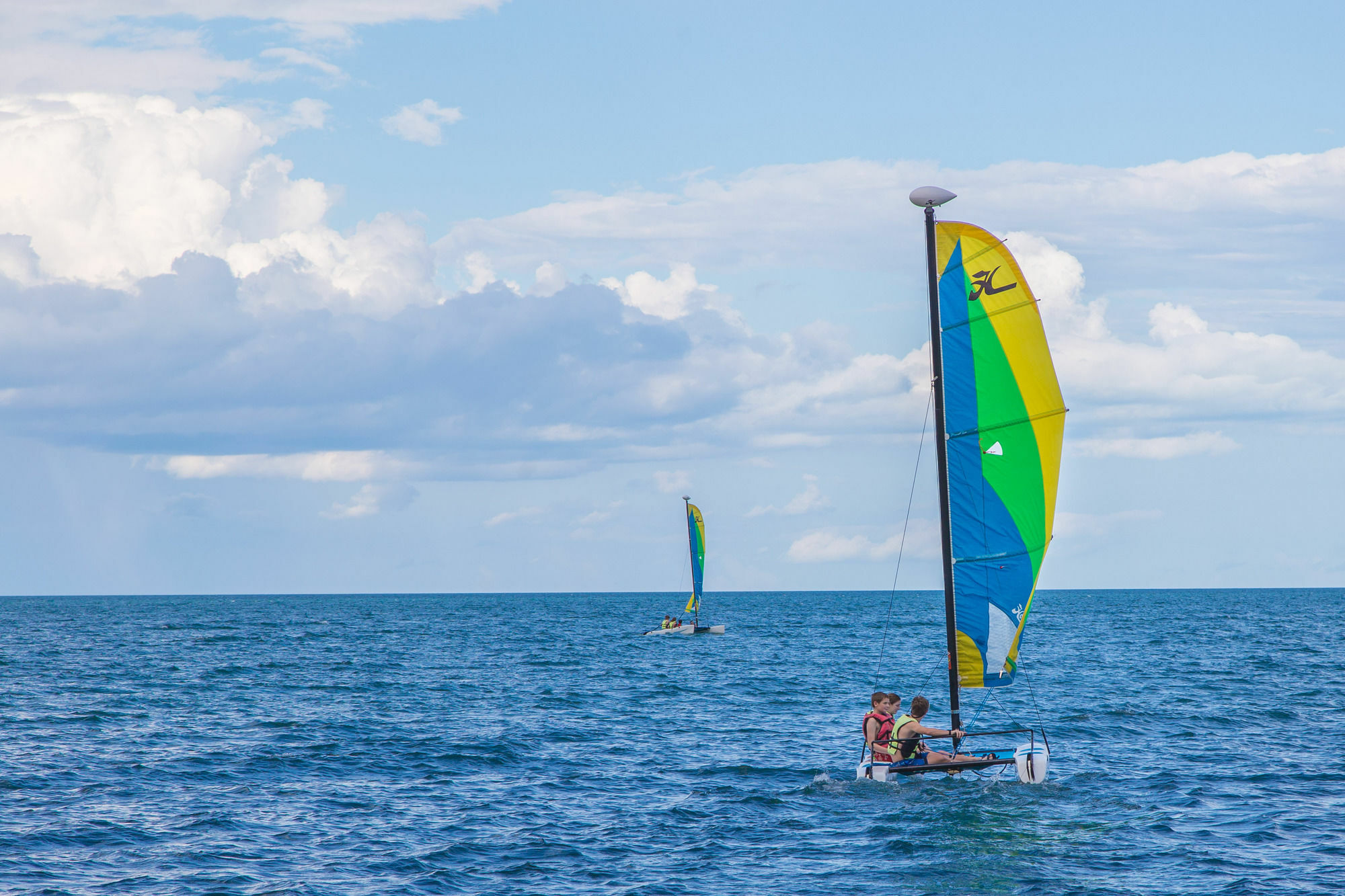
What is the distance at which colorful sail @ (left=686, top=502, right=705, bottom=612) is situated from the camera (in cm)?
8119

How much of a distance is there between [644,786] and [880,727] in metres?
5.81

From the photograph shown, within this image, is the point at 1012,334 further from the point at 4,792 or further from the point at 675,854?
the point at 4,792

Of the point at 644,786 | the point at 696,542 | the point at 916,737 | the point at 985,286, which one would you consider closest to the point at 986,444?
the point at 985,286

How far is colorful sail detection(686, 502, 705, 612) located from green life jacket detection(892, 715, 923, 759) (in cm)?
5791

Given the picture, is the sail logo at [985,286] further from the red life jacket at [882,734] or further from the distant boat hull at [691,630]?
the distant boat hull at [691,630]

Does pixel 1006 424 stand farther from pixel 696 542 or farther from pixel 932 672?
pixel 696 542

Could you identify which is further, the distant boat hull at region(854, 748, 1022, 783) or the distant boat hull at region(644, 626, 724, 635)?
the distant boat hull at region(644, 626, 724, 635)

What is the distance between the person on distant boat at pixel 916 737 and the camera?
73.9 feet

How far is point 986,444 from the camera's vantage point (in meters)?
22.4

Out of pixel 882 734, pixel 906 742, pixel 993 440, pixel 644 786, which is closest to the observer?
pixel 993 440

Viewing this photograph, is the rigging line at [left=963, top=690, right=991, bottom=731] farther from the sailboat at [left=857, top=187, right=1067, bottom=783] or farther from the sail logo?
the sail logo

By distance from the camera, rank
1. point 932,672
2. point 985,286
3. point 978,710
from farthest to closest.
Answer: point 932,672
point 978,710
point 985,286

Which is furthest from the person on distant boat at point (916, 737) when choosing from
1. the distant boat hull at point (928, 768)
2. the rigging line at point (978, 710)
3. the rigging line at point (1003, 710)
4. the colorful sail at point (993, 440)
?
the rigging line at point (1003, 710)

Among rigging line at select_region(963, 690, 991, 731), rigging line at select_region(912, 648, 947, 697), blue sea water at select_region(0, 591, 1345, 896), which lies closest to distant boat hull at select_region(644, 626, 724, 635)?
rigging line at select_region(912, 648, 947, 697)
